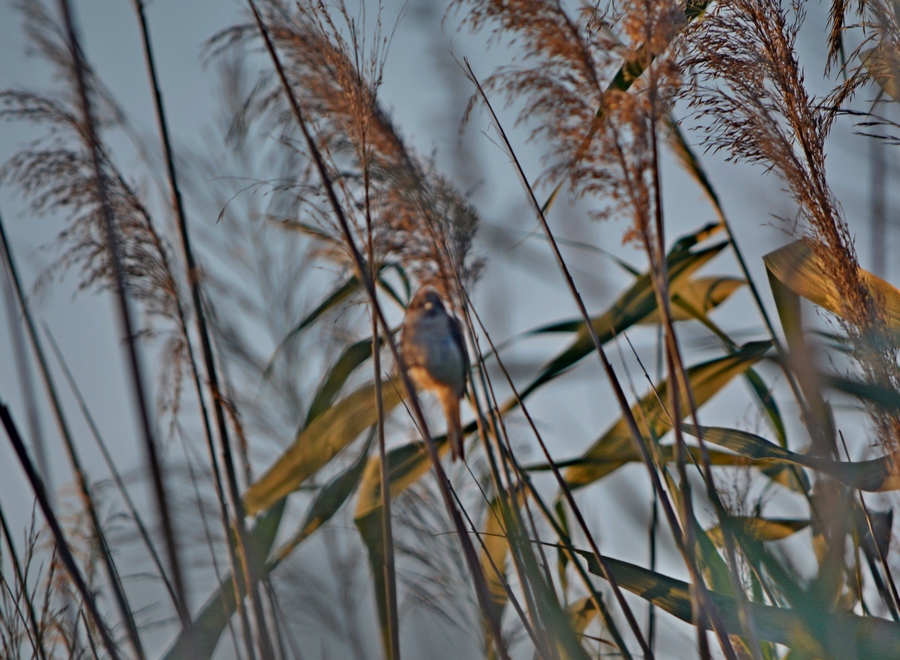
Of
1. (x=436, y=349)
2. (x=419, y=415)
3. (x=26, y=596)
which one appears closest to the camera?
(x=419, y=415)

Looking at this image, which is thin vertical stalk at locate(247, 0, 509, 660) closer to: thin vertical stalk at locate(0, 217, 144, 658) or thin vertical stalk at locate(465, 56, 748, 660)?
thin vertical stalk at locate(465, 56, 748, 660)

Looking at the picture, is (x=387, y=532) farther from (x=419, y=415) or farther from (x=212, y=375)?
(x=212, y=375)

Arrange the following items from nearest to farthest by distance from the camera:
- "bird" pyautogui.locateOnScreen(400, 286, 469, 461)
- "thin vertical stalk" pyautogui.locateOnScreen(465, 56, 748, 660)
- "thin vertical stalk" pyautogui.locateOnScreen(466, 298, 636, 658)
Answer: "thin vertical stalk" pyautogui.locateOnScreen(465, 56, 748, 660) → "thin vertical stalk" pyautogui.locateOnScreen(466, 298, 636, 658) → "bird" pyautogui.locateOnScreen(400, 286, 469, 461)

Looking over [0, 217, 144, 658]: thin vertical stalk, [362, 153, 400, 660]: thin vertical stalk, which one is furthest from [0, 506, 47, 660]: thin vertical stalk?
[362, 153, 400, 660]: thin vertical stalk

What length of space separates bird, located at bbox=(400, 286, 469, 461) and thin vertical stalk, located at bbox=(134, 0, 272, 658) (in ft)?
1.13

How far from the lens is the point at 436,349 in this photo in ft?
4.44

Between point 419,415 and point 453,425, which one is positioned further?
point 453,425

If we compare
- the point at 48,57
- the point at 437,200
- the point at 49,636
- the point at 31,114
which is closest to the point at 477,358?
the point at 437,200

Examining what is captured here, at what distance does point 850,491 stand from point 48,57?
1.96 meters

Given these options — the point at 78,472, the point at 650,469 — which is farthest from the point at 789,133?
the point at 78,472

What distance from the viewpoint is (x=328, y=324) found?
66.6 inches

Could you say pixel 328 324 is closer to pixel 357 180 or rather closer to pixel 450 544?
pixel 357 180

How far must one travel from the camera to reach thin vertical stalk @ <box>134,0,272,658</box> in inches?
46.4

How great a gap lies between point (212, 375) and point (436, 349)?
401 mm
